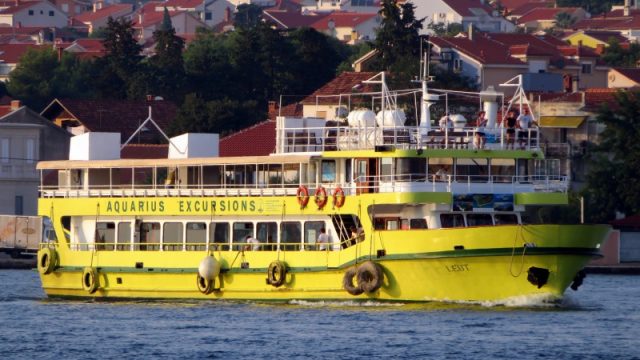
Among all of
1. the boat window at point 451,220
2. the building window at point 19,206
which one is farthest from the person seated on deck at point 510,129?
the building window at point 19,206

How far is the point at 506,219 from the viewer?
5422 cm

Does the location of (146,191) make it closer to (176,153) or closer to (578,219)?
(176,153)

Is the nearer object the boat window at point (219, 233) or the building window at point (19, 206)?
the boat window at point (219, 233)

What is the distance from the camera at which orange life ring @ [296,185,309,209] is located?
179 ft

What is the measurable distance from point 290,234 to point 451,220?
14.9 ft

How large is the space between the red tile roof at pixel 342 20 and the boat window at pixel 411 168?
138136mm

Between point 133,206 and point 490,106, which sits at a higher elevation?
point 490,106

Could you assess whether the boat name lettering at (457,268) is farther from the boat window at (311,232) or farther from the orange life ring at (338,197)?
the boat window at (311,232)

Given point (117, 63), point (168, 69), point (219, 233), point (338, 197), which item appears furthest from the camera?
point (117, 63)

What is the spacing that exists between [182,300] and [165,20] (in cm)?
13514

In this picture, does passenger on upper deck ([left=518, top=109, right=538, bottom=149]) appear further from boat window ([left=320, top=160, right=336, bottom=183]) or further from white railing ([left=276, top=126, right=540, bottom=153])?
boat window ([left=320, top=160, right=336, bottom=183])

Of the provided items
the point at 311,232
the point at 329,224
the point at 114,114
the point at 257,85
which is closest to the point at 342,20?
the point at 257,85

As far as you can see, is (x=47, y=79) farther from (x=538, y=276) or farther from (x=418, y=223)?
(x=538, y=276)

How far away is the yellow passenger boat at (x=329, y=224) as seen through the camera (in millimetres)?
51500
